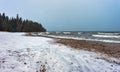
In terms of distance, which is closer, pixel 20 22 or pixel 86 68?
pixel 86 68

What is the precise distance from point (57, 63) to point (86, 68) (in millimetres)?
1564

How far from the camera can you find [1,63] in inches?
322

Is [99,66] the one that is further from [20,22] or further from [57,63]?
[20,22]

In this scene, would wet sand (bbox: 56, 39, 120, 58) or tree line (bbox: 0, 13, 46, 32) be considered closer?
wet sand (bbox: 56, 39, 120, 58)

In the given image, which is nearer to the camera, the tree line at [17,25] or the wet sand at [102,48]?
the wet sand at [102,48]

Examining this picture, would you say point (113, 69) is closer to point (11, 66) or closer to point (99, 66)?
point (99, 66)

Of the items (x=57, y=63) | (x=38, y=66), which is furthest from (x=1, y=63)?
(x=57, y=63)

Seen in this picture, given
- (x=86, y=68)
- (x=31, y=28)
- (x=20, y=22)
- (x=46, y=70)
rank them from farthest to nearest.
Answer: (x=31, y=28)
(x=20, y=22)
(x=86, y=68)
(x=46, y=70)

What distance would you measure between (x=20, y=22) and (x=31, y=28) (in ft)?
56.9

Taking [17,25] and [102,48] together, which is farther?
[17,25]

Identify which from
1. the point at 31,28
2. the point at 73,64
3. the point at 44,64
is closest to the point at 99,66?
the point at 73,64

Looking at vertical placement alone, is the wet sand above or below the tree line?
below

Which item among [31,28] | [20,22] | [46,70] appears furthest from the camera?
[31,28]

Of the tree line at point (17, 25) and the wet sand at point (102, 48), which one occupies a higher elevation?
the tree line at point (17, 25)
